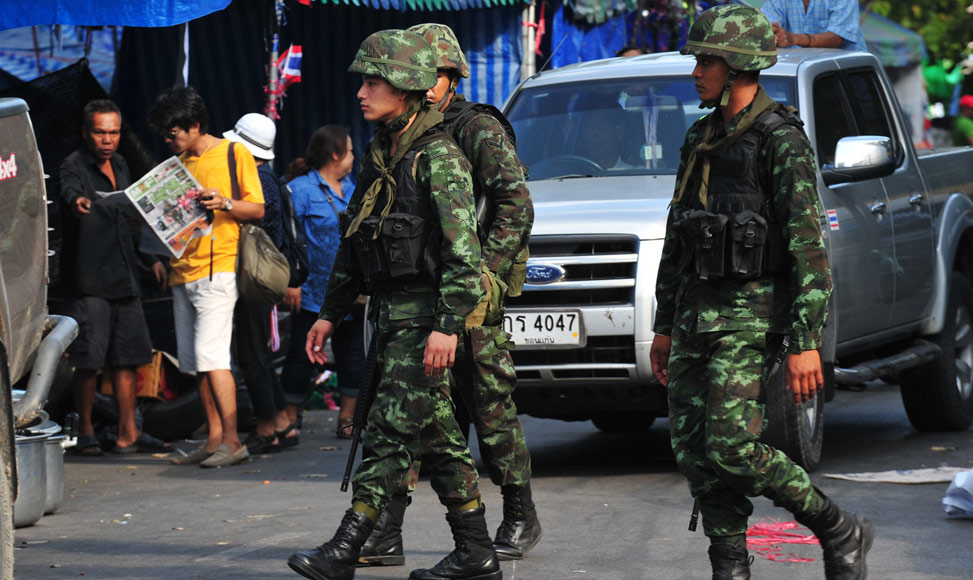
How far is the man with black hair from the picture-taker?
9133 mm

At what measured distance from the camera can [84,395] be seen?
9.24 metres

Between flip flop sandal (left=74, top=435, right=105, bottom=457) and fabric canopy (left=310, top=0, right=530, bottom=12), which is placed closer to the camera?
flip flop sandal (left=74, top=435, right=105, bottom=457)

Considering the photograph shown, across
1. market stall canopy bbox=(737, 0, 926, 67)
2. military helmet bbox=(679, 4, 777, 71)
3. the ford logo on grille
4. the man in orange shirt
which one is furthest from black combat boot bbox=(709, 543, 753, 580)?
market stall canopy bbox=(737, 0, 926, 67)

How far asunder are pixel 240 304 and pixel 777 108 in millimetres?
4794

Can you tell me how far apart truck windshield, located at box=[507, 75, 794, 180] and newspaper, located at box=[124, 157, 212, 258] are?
1841mm

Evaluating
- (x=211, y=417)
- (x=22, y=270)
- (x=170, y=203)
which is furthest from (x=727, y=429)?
(x=211, y=417)

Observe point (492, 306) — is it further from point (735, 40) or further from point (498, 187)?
point (735, 40)

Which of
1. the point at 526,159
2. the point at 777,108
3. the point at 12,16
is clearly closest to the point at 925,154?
the point at 526,159

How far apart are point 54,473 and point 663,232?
308 cm

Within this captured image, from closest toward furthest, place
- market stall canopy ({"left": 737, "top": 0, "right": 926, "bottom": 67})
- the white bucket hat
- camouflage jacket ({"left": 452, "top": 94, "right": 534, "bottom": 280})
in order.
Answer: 1. camouflage jacket ({"left": 452, "top": 94, "right": 534, "bottom": 280})
2. the white bucket hat
3. market stall canopy ({"left": 737, "top": 0, "right": 926, "bottom": 67})

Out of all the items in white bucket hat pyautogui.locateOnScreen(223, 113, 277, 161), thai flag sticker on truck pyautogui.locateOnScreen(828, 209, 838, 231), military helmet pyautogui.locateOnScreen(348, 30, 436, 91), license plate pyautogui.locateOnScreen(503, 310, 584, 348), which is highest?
military helmet pyautogui.locateOnScreen(348, 30, 436, 91)

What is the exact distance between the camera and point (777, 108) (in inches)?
195

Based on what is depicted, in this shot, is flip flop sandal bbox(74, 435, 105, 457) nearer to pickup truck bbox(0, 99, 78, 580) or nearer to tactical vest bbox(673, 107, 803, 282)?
pickup truck bbox(0, 99, 78, 580)

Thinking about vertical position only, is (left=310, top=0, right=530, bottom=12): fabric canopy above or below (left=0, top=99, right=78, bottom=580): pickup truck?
above
